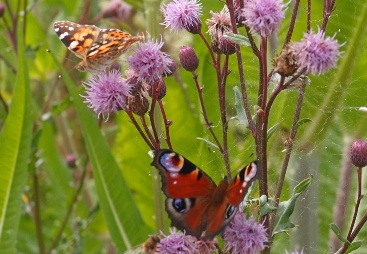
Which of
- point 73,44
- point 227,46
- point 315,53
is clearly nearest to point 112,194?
point 73,44

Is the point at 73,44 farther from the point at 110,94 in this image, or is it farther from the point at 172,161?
the point at 172,161

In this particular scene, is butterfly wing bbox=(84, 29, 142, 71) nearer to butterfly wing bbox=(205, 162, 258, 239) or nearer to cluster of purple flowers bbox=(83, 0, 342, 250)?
cluster of purple flowers bbox=(83, 0, 342, 250)

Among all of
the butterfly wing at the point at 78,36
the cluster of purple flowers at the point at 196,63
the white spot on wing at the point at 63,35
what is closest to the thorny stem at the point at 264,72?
the cluster of purple flowers at the point at 196,63

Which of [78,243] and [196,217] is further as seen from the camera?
[78,243]

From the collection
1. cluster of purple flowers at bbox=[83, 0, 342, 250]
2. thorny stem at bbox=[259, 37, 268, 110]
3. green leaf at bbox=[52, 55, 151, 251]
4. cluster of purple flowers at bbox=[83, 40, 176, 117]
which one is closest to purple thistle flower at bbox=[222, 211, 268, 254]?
cluster of purple flowers at bbox=[83, 0, 342, 250]

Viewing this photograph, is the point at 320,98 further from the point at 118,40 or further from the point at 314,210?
the point at 118,40

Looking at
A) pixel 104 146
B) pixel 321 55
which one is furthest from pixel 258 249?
pixel 104 146

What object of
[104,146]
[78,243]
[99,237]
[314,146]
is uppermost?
[314,146]
